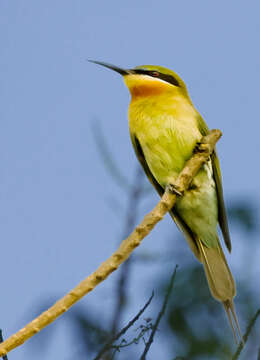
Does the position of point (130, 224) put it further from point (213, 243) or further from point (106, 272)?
point (213, 243)

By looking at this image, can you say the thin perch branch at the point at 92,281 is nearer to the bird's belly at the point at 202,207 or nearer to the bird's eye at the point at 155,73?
the bird's belly at the point at 202,207

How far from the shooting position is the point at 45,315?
1637mm

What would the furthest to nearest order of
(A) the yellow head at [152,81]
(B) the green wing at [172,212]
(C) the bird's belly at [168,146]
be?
(A) the yellow head at [152,81] → (B) the green wing at [172,212] → (C) the bird's belly at [168,146]

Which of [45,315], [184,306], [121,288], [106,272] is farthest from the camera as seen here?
[184,306]

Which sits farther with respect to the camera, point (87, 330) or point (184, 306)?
point (184, 306)

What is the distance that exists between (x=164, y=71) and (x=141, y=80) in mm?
191

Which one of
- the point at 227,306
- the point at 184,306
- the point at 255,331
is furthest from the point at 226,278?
the point at 255,331

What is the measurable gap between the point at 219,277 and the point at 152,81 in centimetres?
145

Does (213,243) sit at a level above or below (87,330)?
below

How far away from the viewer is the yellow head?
358 cm

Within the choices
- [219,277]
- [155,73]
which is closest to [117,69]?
[155,73]

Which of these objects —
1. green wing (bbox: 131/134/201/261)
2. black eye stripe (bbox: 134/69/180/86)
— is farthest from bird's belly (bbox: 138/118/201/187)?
black eye stripe (bbox: 134/69/180/86)

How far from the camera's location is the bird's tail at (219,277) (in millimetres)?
2646

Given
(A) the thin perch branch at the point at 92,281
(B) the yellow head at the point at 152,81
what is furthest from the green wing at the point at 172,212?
(A) the thin perch branch at the point at 92,281
